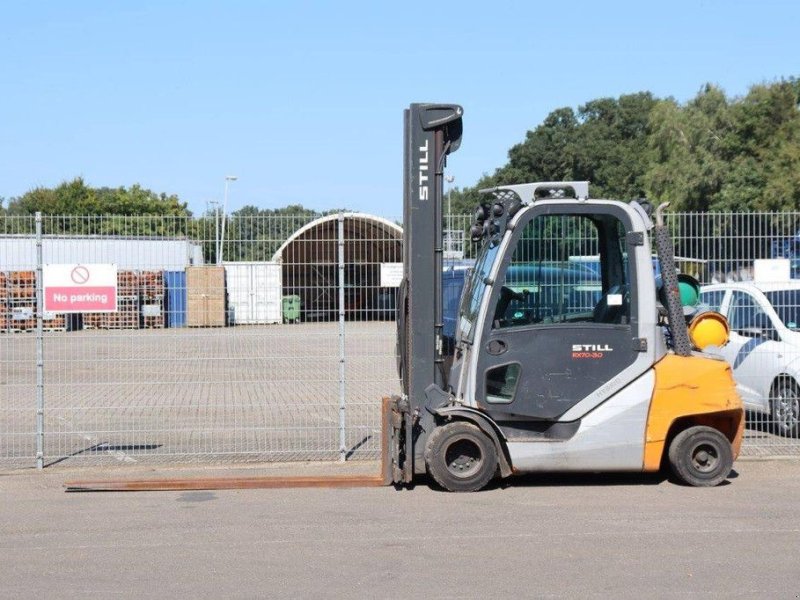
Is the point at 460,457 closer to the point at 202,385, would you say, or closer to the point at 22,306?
the point at 202,385

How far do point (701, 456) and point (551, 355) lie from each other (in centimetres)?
170

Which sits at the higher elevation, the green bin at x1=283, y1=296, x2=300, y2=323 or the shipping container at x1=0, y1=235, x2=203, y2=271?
the shipping container at x1=0, y1=235, x2=203, y2=271

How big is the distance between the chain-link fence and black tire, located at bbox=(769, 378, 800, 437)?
0.12ft

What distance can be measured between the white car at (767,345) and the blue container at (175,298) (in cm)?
592

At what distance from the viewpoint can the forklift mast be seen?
9.25 m

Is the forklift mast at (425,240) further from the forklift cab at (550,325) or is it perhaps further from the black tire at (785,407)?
the black tire at (785,407)

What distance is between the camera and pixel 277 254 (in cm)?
1102

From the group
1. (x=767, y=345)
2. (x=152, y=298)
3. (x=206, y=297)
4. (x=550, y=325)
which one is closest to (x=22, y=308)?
(x=152, y=298)

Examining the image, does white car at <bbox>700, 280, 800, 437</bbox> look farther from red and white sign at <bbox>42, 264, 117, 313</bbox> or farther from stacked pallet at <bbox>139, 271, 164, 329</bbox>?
red and white sign at <bbox>42, 264, 117, 313</bbox>

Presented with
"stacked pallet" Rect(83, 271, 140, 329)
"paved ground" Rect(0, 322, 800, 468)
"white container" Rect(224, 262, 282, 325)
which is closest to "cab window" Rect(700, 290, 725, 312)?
"paved ground" Rect(0, 322, 800, 468)

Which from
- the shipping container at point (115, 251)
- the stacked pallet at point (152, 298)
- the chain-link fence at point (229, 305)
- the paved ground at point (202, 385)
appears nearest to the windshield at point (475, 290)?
the chain-link fence at point (229, 305)

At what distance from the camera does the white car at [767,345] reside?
1167 centimetres

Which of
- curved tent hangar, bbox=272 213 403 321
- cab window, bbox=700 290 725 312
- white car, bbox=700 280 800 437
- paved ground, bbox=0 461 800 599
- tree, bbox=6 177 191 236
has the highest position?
tree, bbox=6 177 191 236

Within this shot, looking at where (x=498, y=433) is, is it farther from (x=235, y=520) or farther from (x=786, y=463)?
(x=786, y=463)
